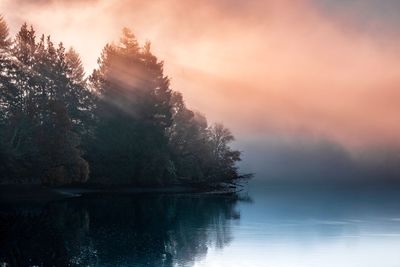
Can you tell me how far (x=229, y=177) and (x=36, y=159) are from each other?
190 ft

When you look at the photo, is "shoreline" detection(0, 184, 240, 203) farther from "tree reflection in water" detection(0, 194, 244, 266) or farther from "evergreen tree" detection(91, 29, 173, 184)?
"tree reflection in water" detection(0, 194, 244, 266)

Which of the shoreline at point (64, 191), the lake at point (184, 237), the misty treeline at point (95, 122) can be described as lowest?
the lake at point (184, 237)

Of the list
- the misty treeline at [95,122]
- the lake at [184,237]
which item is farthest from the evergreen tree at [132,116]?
the lake at [184,237]

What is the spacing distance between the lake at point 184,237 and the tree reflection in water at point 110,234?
5 cm

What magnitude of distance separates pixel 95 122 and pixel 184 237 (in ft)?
190

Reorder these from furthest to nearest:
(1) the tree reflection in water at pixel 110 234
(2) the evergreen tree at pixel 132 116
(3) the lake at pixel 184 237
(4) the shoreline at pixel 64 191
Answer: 1. (2) the evergreen tree at pixel 132 116
2. (4) the shoreline at pixel 64 191
3. (3) the lake at pixel 184 237
4. (1) the tree reflection in water at pixel 110 234

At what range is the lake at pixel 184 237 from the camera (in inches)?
1249

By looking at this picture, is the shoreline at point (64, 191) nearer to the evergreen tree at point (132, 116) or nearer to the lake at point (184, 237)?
the evergreen tree at point (132, 116)

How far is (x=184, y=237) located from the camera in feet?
138

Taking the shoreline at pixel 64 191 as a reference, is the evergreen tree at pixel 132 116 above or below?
above

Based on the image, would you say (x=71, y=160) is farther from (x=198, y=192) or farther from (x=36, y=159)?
(x=198, y=192)

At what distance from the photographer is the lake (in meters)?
31.7

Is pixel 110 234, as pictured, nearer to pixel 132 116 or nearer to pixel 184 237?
pixel 184 237

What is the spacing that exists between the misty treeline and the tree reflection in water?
31.3 feet
